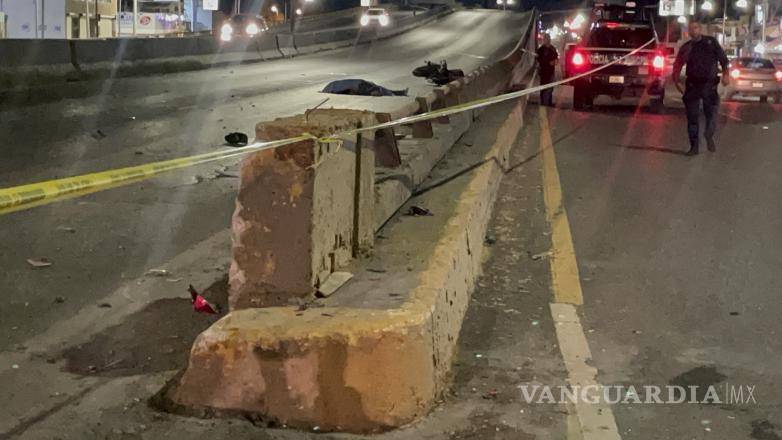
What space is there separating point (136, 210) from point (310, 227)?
455 centimetres

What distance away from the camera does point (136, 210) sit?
9.19 m

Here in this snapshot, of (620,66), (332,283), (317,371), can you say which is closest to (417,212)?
(332,283)

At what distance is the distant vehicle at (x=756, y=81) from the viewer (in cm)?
2808

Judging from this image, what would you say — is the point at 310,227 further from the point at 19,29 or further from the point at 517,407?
the point at 19,29

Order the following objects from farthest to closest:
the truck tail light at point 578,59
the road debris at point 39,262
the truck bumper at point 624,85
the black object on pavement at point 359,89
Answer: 1. the truck tail light at point 578,59
2. the truck bumper at point 624,85
3. the black object on pavement at point 359,89
4. the road debris at point 39,262

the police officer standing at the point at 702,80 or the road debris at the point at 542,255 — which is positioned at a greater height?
the police officer standing at the point at 702,80

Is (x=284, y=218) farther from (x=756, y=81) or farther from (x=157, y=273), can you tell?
(x=756, y=81)

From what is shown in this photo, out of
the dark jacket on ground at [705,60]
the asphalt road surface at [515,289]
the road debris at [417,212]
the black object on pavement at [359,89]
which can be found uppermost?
the dark jacket on ground at [705,60]

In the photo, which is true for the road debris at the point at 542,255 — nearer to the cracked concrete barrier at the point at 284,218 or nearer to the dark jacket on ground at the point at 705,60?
the cracked concrete barrier at the point at 284,218

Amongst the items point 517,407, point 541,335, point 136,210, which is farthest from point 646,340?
point 136,210

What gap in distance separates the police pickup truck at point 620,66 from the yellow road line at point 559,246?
792 centimetres

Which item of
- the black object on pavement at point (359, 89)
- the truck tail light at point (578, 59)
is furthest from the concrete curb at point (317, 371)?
the truck tail light at point (578, 59)

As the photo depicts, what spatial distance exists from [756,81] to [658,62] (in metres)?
8.60

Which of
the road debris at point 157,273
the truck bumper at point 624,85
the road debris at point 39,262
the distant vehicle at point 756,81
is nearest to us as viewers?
the road debris at point 157,273
